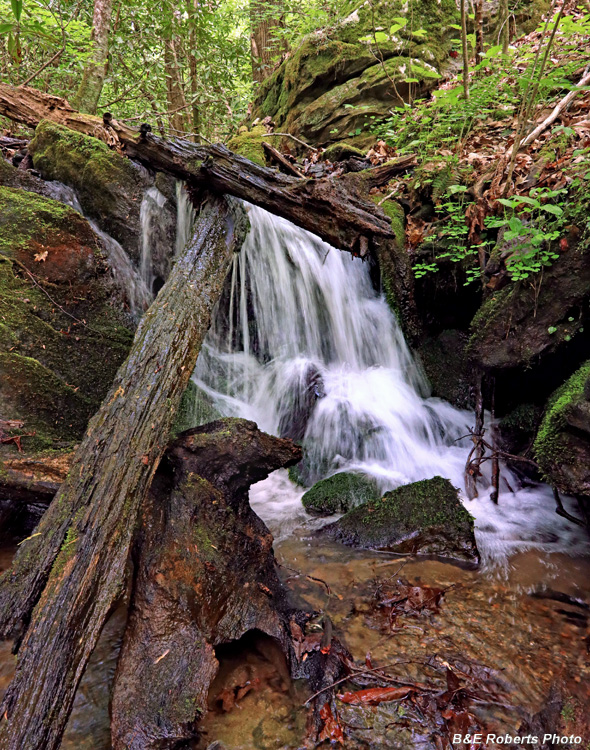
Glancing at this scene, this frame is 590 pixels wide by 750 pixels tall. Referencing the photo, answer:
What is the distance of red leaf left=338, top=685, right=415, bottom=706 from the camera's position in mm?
2053

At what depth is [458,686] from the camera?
2111 mm

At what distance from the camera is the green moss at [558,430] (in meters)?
3.11

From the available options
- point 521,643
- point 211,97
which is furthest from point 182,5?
point 521,643

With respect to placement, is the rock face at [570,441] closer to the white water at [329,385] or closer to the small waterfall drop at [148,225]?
the white water at [329,385]

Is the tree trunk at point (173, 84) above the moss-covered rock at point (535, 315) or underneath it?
above

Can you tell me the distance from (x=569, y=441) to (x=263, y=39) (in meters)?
13.9

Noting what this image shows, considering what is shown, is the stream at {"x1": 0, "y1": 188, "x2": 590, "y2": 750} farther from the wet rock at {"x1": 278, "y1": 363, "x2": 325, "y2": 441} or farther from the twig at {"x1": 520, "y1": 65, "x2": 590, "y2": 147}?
the twig at {"x1": 520, "y1": 65, "x2": 590, "y2": 147}

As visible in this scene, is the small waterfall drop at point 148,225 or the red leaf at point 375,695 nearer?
the red leaf at point 375,695

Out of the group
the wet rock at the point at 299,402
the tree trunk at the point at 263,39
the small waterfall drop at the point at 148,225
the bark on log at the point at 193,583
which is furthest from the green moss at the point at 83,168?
the tree trunk at the point at 263,39

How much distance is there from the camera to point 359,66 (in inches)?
347

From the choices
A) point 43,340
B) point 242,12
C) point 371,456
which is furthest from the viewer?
point 242,12

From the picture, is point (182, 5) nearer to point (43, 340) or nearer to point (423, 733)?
point (43, 340)

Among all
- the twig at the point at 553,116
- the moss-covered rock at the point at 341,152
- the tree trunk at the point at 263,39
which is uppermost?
the tree trunk at the point at 263,39

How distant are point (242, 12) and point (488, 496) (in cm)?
1403
